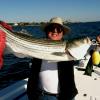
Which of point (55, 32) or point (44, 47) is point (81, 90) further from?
point (44, 47)

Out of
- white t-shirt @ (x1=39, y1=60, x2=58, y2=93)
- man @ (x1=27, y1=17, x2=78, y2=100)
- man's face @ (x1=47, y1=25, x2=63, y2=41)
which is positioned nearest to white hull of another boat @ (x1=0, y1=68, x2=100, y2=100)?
man @ (x1=27, y1=17, x2=78, y2=100)

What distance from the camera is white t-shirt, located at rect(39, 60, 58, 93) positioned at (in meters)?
4.73

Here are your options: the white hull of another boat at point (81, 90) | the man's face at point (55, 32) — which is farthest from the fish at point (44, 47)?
the white hull of another boat at point (81, 90)

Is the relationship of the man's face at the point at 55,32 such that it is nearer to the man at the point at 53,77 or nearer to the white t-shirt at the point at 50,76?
the man at the point at 53,77

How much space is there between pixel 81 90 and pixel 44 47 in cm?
282

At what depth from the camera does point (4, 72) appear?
16.2 meters

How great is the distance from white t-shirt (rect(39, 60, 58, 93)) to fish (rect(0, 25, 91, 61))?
0.34 meters

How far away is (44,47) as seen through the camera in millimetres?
4445

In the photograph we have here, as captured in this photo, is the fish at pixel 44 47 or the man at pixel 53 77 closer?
the fish at pixel 44 47

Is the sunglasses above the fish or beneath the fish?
above

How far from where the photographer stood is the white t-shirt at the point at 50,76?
473 cm

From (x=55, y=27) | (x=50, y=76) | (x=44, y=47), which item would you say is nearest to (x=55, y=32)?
(x=55, y=27)

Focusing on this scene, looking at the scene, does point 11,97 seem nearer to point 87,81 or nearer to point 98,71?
point 87,81

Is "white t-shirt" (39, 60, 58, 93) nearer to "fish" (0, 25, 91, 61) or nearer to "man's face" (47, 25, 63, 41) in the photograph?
"fish" (0, 25, 91, 61)
